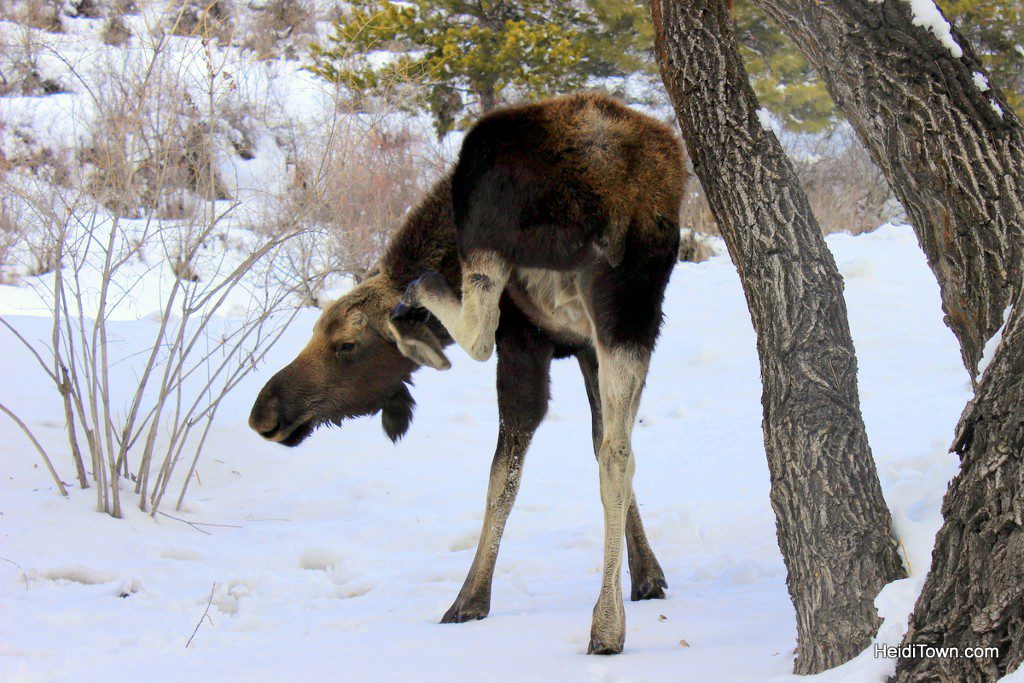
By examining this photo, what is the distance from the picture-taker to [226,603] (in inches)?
179

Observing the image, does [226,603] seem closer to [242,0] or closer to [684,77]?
[684,77]

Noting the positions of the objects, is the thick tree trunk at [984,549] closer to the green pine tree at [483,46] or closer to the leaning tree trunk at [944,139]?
the leaning tree trunk at [944,139]

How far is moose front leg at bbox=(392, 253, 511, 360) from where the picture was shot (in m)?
3.80

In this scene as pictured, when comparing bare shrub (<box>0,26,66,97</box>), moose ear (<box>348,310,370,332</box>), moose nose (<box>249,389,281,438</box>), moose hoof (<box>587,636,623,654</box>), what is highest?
bare shrub (<box>0,26,66,97</box>)

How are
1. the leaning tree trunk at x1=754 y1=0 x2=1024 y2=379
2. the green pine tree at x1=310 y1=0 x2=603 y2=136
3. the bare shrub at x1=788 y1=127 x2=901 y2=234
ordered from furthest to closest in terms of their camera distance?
the bare shrub at x1=788 y1=127 x2=901 y2=234 → the green pine tree at x1=310 y1=0 x2=603 y2=136 → the leaning tree trunk at x1=754 y1=0 x2=1024 y2=379

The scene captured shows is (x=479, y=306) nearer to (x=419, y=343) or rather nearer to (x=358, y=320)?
(x=419, y=343)

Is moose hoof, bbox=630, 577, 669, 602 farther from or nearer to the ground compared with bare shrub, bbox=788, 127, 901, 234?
nearer to the ground

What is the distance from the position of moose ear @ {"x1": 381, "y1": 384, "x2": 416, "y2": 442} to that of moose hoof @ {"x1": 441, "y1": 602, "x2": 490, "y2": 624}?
4.04 ft

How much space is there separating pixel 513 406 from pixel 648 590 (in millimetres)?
1121

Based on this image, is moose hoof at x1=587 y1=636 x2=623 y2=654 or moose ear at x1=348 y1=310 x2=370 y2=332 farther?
moose ear at x1=348 y1=310 x2=370 y2=332

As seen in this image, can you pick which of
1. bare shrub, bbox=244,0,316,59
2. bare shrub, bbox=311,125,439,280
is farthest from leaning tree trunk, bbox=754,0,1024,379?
bare shrub, bbox=244,0,316,59

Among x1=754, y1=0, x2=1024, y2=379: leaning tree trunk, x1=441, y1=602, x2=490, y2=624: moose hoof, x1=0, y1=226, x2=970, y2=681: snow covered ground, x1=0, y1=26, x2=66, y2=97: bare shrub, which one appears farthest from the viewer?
x1=0, y1=26, x2=66, y2=97: bare shrub

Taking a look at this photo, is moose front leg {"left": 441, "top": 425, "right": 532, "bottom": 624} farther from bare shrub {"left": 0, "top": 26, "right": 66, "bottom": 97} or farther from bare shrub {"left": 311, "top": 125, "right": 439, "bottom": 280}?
bare shrub {"left": 0, "top": 26, "right": 66, "bottom": 97}

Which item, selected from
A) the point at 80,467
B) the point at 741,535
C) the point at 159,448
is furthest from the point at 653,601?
the point at 159,448
